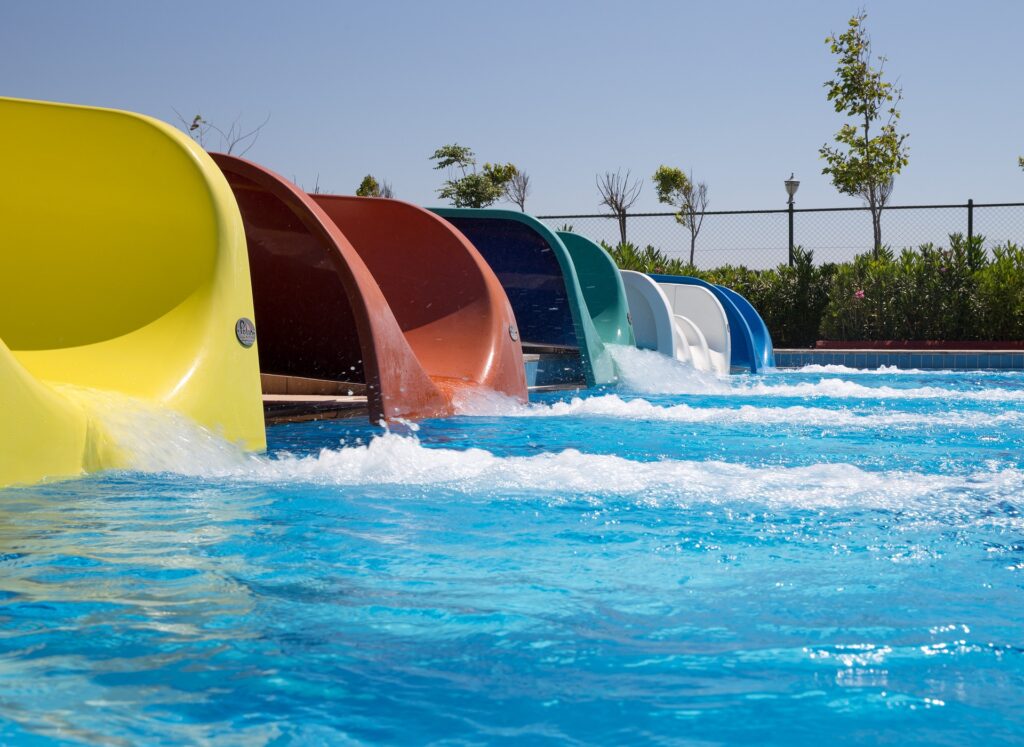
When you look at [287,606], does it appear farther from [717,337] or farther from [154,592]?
[717,337]

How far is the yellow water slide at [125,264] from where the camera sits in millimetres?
4875

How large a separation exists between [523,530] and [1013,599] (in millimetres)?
1346

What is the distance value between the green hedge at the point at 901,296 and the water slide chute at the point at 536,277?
27.2ft

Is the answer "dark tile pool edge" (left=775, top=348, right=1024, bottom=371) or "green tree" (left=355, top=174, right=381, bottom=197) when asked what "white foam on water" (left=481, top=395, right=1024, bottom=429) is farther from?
"green tree" (left=355, top=174, right=381, bottom=197)

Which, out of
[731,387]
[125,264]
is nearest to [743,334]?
[731,387]

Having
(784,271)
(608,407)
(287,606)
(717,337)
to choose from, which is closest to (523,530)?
(287,606)

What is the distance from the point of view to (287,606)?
248cm

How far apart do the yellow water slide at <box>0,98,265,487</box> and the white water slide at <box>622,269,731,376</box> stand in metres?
7.41

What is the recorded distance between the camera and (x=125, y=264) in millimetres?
5199

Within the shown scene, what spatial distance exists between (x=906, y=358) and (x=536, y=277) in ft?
22.4

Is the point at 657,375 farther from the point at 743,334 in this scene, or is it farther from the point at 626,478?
the point at 626,478

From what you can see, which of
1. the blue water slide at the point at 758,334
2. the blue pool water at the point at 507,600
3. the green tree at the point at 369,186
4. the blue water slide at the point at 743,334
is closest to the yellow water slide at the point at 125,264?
the blue pool water at the point at 507,600

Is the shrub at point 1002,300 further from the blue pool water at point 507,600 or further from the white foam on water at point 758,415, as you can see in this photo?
the blue pool water at point 507,600

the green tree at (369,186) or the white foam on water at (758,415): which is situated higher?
the green tree at (369,186)
